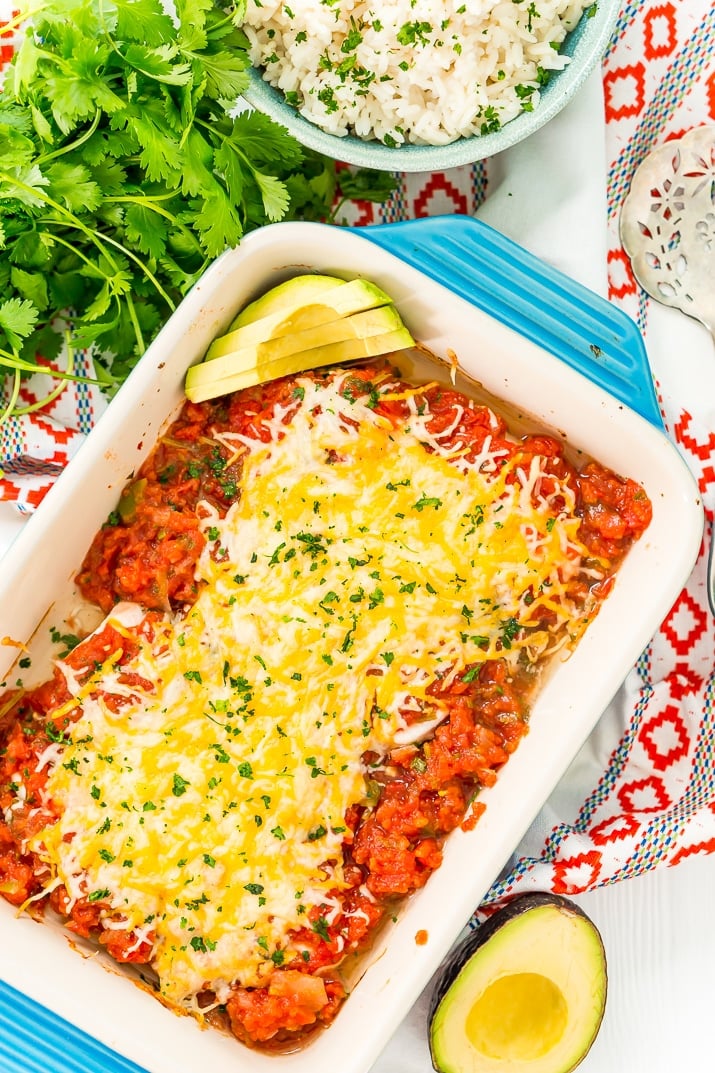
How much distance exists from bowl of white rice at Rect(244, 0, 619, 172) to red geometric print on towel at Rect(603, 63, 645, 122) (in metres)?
0.28

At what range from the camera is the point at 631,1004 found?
278 centimetres

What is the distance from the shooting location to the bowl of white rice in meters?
2.32

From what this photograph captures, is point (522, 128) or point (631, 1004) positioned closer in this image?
point (522, 128)

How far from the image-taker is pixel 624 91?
104 inches

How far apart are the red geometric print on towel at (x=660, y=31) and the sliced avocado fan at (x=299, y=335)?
1038 mm

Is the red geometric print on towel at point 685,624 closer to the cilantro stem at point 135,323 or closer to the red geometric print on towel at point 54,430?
the cilantro stem at point 135,323

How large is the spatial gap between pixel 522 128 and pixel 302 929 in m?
1.88

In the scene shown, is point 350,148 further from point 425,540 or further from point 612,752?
point 612,752

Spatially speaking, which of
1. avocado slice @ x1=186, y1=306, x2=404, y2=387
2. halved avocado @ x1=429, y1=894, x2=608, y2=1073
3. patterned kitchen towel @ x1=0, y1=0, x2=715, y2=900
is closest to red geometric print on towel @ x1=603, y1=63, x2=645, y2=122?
patterned kitchen towel @ x1=0, y1=0, x2=715, y2=900

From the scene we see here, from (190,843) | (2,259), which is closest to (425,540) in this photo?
(190,843)

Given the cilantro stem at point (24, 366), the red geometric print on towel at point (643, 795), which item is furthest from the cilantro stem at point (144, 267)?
the red geometric print on towel at point (643, 795)

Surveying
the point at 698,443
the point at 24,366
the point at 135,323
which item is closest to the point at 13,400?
the point at 24,366

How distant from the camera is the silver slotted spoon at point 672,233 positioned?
2.64 m

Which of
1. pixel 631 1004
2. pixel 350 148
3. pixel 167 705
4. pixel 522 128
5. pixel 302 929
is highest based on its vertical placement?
pixel 522 128
